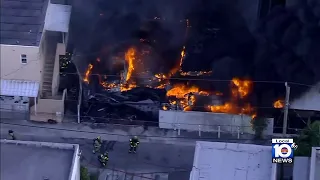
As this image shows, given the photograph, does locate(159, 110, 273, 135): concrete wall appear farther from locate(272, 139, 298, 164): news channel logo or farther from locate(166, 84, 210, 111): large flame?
locate(272, 139, 298, 164): news channel logo

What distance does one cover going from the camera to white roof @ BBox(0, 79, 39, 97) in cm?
3331

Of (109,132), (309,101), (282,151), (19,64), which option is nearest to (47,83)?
(19,64)

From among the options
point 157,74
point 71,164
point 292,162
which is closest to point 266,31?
point 157,74

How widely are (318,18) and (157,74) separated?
722cm

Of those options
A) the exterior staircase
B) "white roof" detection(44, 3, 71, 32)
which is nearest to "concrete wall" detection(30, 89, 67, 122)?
the exterior staircase

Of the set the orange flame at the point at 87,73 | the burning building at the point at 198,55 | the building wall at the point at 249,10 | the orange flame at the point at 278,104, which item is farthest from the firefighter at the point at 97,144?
the building wall at the point at 249,10

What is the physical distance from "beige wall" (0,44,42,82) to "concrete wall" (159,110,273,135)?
17.6ft

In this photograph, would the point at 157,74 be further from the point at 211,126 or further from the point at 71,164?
the point at 71,164

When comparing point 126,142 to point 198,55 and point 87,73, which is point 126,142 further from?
point 198,55

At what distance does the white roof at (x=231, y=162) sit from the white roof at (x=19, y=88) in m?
8.28

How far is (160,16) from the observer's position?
38062 mm

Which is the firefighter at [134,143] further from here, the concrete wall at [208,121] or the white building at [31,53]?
the white building at [31,53]

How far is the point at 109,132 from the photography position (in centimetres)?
3391

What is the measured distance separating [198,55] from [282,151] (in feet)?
34.2
